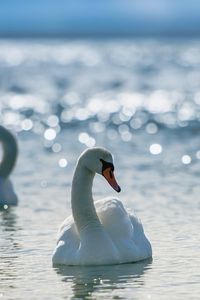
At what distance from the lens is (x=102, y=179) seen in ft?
60.4

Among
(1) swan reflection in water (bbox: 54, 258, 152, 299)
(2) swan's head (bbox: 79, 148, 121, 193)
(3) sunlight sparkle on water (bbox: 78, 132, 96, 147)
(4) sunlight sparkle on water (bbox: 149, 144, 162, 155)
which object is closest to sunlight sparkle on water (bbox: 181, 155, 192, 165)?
(4) sunlight sparkle on water (bbox: 149, 144, 162, 155)

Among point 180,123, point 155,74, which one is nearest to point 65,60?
point 155,74

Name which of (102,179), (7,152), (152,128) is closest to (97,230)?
(7,152)

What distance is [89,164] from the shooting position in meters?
12.4

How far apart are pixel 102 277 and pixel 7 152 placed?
663cm

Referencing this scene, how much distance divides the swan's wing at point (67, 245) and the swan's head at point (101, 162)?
1.86 feet

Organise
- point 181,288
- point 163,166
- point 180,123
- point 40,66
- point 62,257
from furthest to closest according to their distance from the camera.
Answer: point 40,66 → point 180,123 → point 163,166 → point 62,257 → point 181,288

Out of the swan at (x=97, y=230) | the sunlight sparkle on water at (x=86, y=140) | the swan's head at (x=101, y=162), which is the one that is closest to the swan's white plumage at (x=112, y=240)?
the swan at (x=97, y=230)

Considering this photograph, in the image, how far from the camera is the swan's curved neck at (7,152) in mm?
17567

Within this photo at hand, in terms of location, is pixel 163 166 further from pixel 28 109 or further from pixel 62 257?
pixel 28 109

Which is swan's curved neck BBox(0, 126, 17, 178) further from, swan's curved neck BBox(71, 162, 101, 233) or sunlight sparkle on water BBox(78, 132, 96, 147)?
sunlight sparkle on water BBox(78, 132, 96, 147)

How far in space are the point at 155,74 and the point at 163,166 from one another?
3552 centimetres

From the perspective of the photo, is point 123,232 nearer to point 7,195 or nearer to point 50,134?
point 7,195

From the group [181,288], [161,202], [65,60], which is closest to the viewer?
[181,288]
